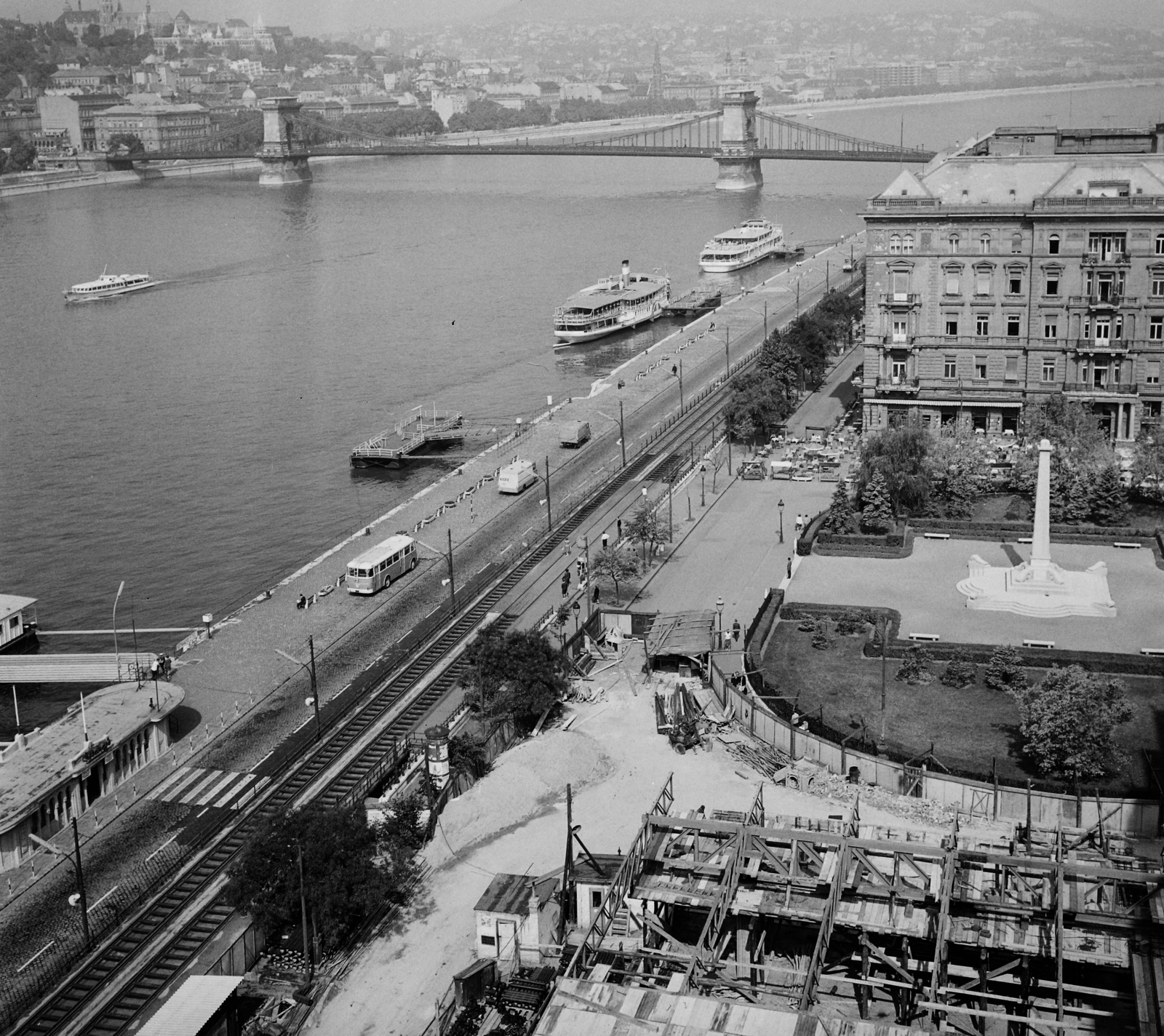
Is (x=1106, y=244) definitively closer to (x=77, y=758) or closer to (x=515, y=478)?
(x=515, y=478)

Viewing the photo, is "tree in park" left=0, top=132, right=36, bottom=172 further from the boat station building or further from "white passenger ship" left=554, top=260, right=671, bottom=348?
the boat station building

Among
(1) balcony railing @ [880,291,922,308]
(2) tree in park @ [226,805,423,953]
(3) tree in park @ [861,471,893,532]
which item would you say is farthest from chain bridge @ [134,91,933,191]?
(2) tree in park @ [226,805,423,953]

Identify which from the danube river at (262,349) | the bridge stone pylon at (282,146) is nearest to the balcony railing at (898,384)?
the danube river at (262,349)

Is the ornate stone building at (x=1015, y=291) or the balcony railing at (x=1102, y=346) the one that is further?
the balcony railing at (x=1102, y=346)

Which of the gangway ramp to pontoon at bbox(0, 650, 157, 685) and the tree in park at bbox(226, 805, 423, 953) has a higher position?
the tree in park at bbox(226, 805, 423, 953)

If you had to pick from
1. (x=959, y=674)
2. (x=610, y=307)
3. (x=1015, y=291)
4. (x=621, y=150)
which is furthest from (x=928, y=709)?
(x=621, y=150)

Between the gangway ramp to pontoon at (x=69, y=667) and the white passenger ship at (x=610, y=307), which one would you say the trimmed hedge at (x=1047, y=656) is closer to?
the gangway ramp to pontoon at (x=69, y=667)
